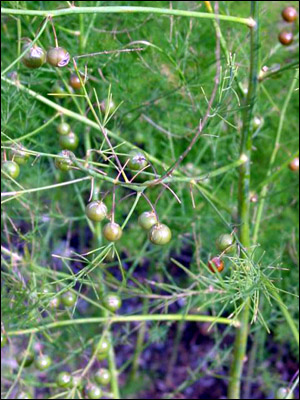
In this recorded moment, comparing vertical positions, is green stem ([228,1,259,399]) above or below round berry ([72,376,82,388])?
above

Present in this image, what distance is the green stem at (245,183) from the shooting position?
108 cm

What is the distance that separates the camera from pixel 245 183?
1230 millimetres

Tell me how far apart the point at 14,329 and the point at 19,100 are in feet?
1.73

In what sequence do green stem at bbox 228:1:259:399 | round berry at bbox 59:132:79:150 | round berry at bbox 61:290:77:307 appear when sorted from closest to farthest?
green stem at bbox 228:1:259:399 < round berry at bbox 59:132:79:150 < round berry at bbox 61:290:77:307

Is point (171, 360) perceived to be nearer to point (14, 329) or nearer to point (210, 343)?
point (210, 343)

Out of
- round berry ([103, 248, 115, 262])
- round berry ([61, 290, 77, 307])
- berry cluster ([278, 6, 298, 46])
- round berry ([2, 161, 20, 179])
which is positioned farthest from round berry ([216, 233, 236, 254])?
berry cluster ([278, 6, 298, 46])

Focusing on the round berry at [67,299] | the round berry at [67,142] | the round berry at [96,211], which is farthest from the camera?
the round berry at [67,299]

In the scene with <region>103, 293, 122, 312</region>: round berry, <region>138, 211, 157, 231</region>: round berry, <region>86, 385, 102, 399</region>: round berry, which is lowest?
<region>86, 385, 102, 399</region>: round berry

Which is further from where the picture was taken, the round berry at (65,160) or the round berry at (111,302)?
the round berry at (111,302)

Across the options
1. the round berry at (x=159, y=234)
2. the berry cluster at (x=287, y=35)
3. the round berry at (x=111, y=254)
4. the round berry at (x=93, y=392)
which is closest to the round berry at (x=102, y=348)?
the round berry at (x=93, y=392)

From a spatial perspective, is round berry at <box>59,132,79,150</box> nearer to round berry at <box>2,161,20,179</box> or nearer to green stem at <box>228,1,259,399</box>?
round berry at <box>2,161,20,179</box>

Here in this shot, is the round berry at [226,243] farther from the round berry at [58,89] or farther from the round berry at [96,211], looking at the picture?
the round berry at [58,89]

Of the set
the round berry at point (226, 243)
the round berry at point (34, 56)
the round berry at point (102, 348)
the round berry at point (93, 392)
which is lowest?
the round berry at point (93, 392)

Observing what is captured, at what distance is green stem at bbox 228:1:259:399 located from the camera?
1083 mm
